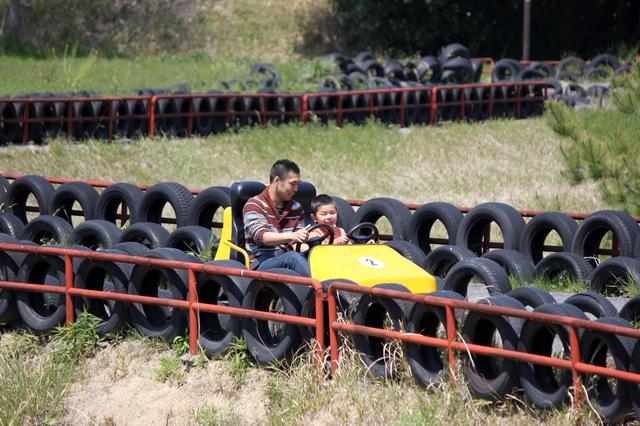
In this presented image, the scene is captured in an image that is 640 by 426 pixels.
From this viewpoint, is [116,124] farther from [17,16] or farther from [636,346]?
[17,16]

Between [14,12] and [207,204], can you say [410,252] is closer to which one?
[207,204]

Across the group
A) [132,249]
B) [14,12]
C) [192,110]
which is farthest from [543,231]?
[14,12]

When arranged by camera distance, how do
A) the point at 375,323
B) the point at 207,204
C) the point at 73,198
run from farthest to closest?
the point at 73,198, the point at 207,204, the point at 375,323

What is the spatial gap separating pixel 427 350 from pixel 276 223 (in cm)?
175

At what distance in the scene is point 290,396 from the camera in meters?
5.77

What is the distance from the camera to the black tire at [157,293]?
672 centimetres

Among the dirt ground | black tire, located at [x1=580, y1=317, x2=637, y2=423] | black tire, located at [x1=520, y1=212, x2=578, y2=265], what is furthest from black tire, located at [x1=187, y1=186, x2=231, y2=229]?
black tire, located at [x1=580, y1=317, x2=637, y2=423]

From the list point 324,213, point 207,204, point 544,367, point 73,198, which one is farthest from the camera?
point 73,198

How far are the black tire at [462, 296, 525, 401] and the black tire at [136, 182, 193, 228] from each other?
448cm

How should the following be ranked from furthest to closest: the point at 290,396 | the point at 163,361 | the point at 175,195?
the point at 175,195
the point at 163,361
the point at 290,396

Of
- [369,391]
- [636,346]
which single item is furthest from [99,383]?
[636,346]

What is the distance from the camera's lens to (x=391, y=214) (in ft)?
30.2

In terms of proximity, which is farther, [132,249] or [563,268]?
[563,268]

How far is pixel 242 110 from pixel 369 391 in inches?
559
